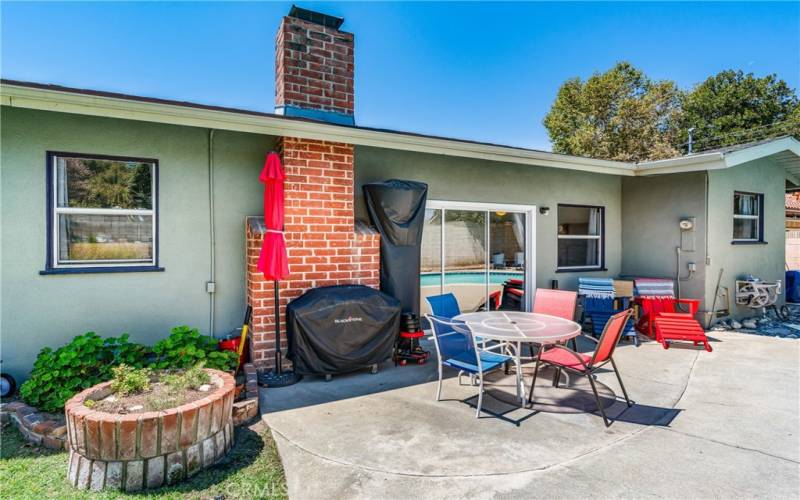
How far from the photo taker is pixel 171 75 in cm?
1010

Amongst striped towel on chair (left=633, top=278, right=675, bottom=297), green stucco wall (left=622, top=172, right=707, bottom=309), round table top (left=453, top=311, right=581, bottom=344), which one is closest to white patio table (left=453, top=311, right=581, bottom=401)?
round table top (left=453, top=311, right=581, bottom=344)

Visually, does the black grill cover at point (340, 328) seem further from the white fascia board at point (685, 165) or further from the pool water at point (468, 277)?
the white fascia board at point (685, 165)

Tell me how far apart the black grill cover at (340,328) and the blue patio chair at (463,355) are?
708 millimetres

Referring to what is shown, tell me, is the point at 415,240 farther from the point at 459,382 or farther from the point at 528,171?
the point at 528,171

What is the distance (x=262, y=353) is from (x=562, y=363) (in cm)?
320

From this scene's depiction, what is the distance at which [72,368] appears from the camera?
12.4 feet

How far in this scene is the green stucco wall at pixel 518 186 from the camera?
607cm

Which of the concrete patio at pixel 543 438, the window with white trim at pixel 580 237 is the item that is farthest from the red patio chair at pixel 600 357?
the window with white trim at pixel 580 237

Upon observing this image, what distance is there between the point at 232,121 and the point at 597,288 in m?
6.11


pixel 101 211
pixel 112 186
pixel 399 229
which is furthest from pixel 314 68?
pixel 101 211

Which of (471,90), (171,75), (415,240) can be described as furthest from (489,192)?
(471,90)

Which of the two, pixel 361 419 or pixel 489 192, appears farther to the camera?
pixel 489 192

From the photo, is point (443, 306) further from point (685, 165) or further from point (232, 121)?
point (685, 165)

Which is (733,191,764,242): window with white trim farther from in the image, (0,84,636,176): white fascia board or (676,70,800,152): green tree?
(676,70,800,152): green tree
